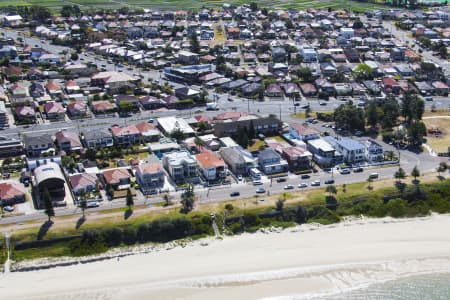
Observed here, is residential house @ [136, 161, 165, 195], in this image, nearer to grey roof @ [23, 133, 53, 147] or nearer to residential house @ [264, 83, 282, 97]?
grey roof @ [23, 133, 53, 147]

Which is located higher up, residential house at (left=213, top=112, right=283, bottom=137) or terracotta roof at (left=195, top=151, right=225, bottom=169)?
residential house at (left=213, top=112, right=283, bottom=137)

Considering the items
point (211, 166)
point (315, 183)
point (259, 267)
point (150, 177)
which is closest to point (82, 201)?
point (150, 177)

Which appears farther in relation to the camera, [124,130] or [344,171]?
[124,130]

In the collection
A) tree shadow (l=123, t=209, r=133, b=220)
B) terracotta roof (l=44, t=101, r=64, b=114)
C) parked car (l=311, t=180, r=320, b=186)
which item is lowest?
parked car (l=311, t=180, r=320, b=186)

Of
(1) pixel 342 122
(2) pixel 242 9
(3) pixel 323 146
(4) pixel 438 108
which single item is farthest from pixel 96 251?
(2) pixel 242 9

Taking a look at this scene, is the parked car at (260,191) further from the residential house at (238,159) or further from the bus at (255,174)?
the residential house at (238,159)

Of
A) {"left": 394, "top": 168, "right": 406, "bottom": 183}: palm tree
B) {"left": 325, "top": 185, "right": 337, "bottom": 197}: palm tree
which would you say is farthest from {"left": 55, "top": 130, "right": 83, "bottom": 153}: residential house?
{"left": 394, "top": 168, "right": 406, "bottom": 183}: palm tree

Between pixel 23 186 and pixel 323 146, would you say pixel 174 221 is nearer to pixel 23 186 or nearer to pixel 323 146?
pixel 23 186

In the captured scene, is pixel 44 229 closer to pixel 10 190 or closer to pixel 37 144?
pixel 10 190
